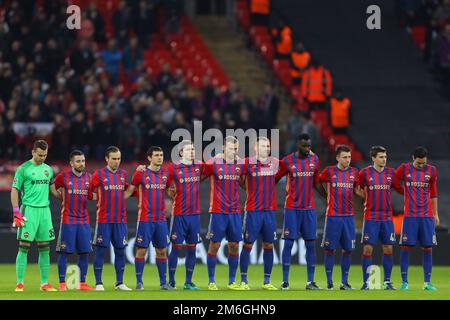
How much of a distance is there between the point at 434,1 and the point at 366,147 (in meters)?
5.91

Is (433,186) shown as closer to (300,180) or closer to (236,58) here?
(300,180)

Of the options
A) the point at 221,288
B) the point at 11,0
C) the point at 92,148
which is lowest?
the point at 221,288

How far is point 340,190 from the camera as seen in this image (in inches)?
828

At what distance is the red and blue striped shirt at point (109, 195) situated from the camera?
2080 cm

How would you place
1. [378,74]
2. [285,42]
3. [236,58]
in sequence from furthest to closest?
[236,58], [378,74], [285,42]

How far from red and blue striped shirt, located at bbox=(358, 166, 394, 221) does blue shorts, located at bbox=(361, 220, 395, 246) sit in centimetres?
7

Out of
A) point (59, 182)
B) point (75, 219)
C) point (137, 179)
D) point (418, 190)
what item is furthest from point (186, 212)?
point (418, 190)

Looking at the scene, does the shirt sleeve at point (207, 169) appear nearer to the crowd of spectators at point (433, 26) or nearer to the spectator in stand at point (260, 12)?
the crowd of spectators at point (433, 26)

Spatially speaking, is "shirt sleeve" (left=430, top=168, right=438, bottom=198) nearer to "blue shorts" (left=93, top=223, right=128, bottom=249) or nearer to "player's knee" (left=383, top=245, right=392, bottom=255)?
"player's knee" (left=383, top=245, right=392, bottom=255)

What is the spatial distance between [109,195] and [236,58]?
14424 millimetres

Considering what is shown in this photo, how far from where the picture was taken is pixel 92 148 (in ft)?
94.4

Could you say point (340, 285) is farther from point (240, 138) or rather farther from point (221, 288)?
→ point (240, 138)

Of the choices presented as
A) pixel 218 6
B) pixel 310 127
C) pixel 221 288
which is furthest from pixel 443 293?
pixel 218 6

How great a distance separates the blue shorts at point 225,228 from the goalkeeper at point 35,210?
2.30 metres
